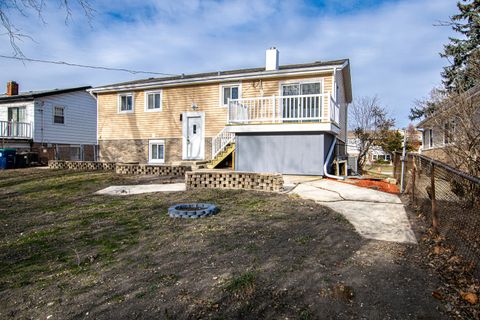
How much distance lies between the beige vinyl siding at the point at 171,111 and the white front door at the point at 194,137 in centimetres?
38

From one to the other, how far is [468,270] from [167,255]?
322 centimetres

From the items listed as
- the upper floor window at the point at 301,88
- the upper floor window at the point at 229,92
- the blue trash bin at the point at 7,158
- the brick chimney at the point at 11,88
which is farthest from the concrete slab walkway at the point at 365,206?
the brick chimney at the point at 11,88

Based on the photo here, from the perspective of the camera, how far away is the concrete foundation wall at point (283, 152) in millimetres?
10891

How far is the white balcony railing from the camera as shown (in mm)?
10719

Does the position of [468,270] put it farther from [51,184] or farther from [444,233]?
[51,184]

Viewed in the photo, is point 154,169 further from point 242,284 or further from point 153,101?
point 242,284

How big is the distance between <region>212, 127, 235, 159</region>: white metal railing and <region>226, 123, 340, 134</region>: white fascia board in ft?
4.49

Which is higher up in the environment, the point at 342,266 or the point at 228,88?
the point at 228,88

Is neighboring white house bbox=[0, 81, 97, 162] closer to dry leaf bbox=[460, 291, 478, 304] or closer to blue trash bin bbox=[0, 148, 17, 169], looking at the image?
blue trash bin bbox=[0, 148, 17, 169]

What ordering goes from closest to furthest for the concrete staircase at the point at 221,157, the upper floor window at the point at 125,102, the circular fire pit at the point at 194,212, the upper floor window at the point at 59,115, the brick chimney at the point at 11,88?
the circular fire pit at the point at 194,212 < the concrete staircase at the point at 221,157 < the upper floor window at the point at 125,102 < the upper floor window at the point at 59,115 < the brick chimney at the point at 11,88

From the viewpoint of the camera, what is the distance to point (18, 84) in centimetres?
2214

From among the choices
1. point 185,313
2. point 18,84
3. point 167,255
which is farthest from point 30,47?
point 18,84

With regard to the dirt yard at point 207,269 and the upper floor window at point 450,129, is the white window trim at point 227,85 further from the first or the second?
the dirt yard at point 207,269

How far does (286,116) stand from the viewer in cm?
1127
